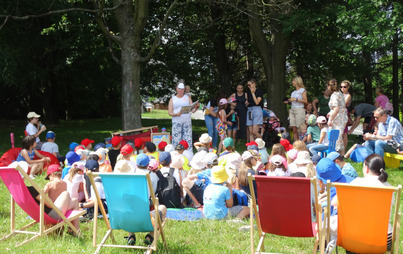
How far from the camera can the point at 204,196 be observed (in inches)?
220

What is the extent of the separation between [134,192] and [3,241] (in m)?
1.75

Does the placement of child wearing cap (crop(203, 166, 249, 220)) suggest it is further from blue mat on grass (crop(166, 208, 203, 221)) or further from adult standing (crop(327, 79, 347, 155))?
adult standing (crop(327, 79, 347, 155))

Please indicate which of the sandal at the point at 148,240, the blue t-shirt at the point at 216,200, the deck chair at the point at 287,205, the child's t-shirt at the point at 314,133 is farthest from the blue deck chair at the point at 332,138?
the sandal at the point at 148,240

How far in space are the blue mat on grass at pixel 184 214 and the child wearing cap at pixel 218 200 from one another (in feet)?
0.45

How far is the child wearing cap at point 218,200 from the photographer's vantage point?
5438 mm

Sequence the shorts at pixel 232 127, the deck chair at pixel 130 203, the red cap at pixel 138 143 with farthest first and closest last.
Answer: the shorts at pixel 232 127, the red cap at pixel 138 143, the deck chair at pixel 130 203

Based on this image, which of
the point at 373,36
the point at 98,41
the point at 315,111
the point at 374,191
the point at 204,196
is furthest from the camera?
the point at 98,41

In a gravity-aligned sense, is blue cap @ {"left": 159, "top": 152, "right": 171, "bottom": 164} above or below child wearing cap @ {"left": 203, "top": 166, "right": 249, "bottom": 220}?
above

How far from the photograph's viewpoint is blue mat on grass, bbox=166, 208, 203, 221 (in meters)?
5.66

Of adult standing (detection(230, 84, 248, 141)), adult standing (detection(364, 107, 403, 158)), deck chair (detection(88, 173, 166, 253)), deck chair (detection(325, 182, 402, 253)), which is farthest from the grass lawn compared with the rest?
adult standing (detection(230, 84, 248, 141))

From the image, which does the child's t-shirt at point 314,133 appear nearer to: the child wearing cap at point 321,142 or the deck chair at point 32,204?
the child wearing cap at point 321,142

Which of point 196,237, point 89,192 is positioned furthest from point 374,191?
point 89,192

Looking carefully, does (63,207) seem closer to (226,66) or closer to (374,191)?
(374,191)

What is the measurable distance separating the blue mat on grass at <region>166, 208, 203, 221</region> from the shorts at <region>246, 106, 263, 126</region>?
19.3 feet
